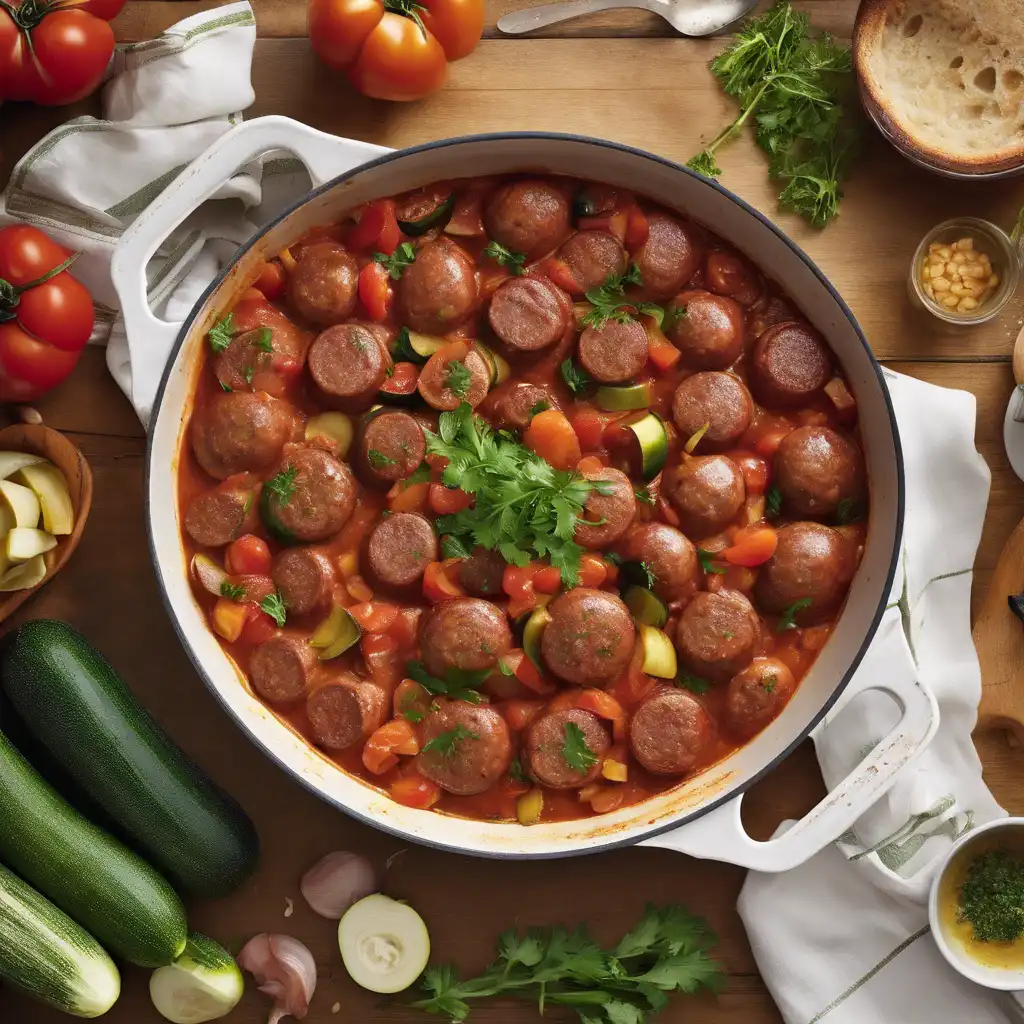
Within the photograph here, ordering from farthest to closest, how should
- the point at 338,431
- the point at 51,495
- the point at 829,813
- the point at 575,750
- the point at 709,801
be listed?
the point at 51,495 → the point at 338,431 → the point at 575,750 → the point at 709,801 → the point at 829,813

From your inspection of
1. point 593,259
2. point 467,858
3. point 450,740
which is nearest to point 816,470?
point 593,259

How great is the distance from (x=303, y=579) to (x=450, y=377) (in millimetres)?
854

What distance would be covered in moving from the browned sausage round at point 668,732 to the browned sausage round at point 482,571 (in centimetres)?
66

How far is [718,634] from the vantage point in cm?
391

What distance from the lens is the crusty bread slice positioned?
164 inches

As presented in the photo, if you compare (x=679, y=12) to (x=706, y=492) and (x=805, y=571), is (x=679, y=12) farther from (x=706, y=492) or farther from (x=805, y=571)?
(x=805, y=571)

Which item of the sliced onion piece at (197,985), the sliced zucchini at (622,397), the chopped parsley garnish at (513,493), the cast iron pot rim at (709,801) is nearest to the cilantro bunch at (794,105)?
the cast iron pot rim at (709,801)

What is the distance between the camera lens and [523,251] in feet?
13.4

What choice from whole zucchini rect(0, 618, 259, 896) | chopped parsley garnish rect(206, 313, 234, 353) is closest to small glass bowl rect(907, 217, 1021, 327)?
chopped parsley garnish rect(206, 313, 234, 353)

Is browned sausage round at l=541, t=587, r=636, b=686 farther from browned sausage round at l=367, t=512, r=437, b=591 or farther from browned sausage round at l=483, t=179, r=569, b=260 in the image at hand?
browned sausage round at l=483, t=179, r=569, b=260

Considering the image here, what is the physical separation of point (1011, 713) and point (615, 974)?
1674 millimetres

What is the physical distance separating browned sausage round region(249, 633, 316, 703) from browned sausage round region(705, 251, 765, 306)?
1919mm

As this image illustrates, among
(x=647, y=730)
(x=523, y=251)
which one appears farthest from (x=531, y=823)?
(x=523, y=251)

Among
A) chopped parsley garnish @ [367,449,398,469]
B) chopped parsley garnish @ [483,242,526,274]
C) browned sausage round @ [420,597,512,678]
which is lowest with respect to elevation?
browned sausage round @ [420,597,512,678]
